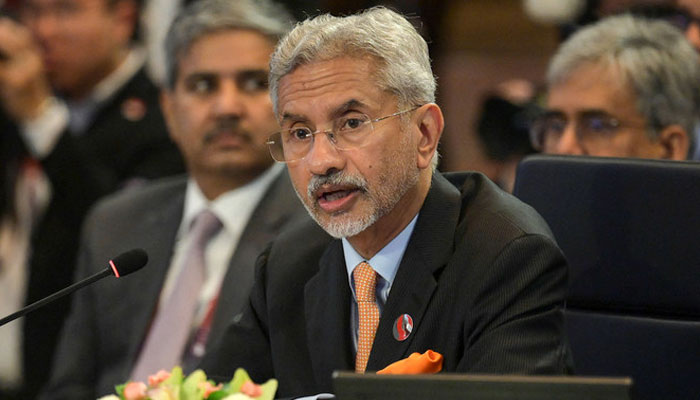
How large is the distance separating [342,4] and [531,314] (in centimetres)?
309

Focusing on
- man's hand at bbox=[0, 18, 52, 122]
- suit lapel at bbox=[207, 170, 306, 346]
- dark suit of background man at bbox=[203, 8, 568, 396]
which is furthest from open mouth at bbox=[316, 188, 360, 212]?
man's hand at bbox=[0, 18, 52, 122]

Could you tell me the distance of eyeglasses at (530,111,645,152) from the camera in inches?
120

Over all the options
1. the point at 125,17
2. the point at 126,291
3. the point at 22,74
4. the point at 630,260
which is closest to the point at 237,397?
the point at 630,260

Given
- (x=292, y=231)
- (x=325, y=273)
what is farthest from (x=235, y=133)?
(x=325, y=273)

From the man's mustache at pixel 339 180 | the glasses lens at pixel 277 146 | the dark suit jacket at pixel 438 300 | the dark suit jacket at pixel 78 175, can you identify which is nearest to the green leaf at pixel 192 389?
the dark suit jacket at pixel 438 300

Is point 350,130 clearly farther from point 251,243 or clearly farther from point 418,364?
point 251,243

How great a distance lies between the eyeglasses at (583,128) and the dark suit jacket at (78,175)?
1.48 metres

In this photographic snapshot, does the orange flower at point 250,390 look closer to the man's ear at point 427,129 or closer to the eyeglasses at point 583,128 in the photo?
the man's ear at point 427,129

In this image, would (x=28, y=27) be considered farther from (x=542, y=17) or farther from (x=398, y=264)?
(x=398, y=264)

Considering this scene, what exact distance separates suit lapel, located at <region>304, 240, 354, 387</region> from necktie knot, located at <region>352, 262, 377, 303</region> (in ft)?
0.12

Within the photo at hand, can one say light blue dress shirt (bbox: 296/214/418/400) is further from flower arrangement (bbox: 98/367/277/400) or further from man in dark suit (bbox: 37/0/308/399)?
man in dark suit (bbox: 37/0/308/399)

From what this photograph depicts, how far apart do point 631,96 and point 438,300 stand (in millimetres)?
1436

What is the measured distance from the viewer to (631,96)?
3051 mm

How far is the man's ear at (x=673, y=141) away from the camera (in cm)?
304
